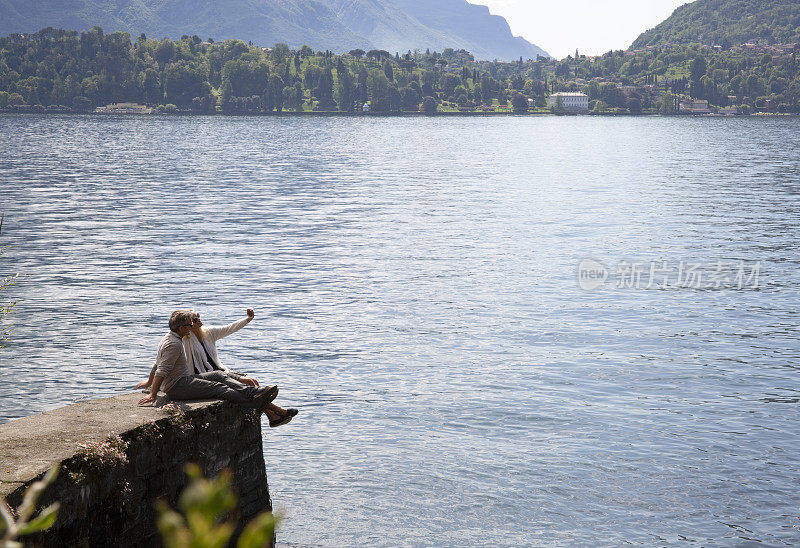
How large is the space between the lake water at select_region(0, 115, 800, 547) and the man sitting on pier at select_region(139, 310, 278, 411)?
138 inches

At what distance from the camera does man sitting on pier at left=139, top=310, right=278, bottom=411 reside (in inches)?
514

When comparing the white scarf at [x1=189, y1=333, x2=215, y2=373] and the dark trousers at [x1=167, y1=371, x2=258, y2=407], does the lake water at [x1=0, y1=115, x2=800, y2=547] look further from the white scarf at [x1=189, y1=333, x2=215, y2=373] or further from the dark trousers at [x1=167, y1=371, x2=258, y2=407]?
the white scarf at [x1=189, y1=333, x2=215, y2=373]

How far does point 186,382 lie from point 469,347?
623 inches

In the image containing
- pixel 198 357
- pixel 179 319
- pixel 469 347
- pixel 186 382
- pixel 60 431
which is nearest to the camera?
pixel 60 431

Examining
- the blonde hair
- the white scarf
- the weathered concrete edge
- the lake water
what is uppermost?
the blonde hair

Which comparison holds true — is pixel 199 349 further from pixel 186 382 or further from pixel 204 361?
pixel 186 382

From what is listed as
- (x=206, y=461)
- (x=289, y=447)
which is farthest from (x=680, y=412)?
(x=206, y=461)

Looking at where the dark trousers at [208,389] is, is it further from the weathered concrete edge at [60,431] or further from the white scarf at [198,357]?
the white scarf at [198,357]

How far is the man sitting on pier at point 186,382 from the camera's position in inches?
514

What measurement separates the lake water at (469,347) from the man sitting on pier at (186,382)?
350 cm

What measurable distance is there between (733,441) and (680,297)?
1697cm

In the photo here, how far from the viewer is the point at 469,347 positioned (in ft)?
91.5

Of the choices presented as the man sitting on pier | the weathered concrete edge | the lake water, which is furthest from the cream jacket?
the lake water

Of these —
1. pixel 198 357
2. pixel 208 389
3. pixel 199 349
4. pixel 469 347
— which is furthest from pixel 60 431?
pixel 469 347
